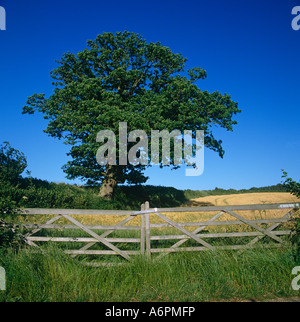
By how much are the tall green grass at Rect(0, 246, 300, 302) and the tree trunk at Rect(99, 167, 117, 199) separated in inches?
663

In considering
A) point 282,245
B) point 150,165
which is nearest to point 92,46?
point 150,165

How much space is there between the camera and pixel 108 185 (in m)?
24.0

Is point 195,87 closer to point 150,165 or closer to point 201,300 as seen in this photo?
point 150,165

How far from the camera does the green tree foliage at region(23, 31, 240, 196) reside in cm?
2069

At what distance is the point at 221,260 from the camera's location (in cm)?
672

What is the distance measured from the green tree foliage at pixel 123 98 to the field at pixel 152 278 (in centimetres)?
1389

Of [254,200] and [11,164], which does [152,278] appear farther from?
[254,200]

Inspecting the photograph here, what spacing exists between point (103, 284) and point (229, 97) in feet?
72.5

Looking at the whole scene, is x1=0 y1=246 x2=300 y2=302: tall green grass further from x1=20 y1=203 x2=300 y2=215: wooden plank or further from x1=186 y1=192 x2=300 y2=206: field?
x1=186 y1=192 x2=300 y2=206: field

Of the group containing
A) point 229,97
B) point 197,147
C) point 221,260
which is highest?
point 229,97

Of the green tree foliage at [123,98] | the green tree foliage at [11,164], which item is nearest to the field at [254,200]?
the green tree foliage at [123,98]

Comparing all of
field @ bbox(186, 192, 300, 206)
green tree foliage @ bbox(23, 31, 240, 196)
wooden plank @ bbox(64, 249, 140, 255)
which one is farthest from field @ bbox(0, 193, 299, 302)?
field @ bbox(186, 192, 300, 206)

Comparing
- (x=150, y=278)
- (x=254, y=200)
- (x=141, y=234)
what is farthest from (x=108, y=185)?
(x=254, y=200)

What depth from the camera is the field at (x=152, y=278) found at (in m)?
5.57
